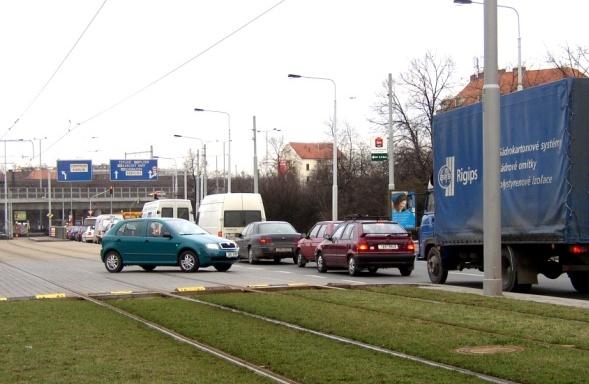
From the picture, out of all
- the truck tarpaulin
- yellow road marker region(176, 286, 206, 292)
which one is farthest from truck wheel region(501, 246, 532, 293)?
yellow road marker region(176, 286, 206, 292)

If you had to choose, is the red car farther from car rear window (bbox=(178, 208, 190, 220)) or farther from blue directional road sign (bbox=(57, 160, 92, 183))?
blue directional road sign (bbox=(57, 160, 92, 183))

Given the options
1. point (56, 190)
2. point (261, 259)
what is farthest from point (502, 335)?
point (56, 190)

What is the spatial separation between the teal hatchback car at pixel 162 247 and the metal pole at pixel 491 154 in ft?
35.8

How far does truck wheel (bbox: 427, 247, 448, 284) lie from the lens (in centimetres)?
2088

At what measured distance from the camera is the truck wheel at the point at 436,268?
20.9 meters

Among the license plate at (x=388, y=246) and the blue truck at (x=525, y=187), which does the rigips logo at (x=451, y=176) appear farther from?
the license plate at (x=388, y=246)

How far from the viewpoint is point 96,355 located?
9.38 metres

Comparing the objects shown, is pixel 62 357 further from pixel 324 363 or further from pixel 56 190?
pixel 56 190

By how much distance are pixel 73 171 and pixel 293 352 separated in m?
71.5

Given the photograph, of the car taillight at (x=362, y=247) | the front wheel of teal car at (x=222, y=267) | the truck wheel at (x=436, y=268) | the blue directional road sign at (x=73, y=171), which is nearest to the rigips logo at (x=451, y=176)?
the truck wheel at (x=436, y=268)

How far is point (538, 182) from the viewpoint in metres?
16.8

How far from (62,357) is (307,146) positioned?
145 m

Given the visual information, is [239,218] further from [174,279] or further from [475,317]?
[475,317]

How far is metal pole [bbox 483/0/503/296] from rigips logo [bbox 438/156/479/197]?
356 cm
